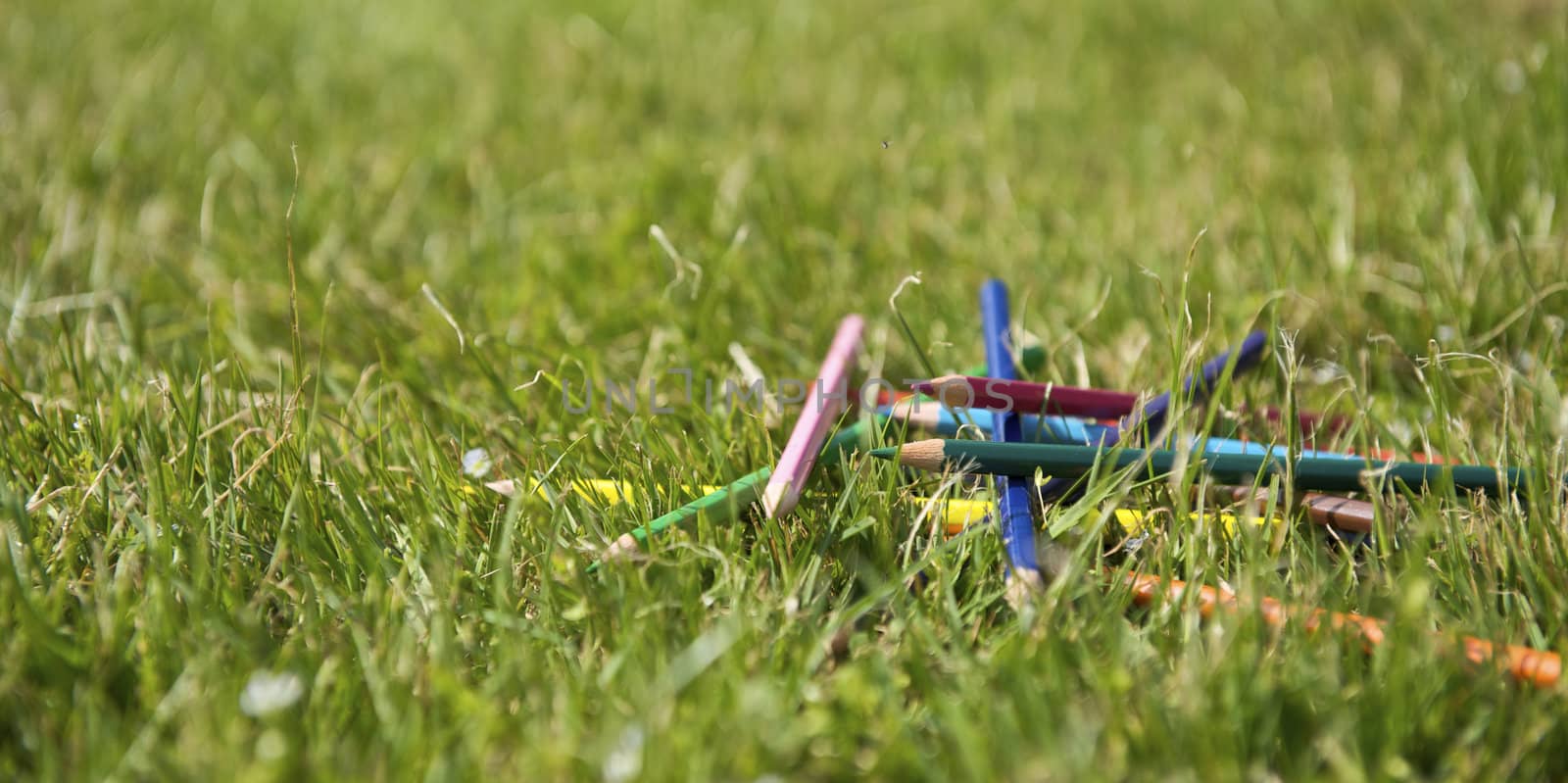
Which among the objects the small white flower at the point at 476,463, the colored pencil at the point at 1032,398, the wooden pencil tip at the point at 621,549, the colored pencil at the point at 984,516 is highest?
the colored pencil at the point at 1032,398

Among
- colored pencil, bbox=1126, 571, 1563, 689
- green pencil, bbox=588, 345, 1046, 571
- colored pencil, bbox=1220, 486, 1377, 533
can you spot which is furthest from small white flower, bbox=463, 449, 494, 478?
colored pencil, bbox=1220, 486, 1377, 533

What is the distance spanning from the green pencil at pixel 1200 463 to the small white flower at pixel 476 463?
1.73 feet

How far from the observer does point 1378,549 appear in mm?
1331

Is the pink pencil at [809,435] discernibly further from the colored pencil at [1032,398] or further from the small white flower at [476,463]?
the small white flower at [476,463]

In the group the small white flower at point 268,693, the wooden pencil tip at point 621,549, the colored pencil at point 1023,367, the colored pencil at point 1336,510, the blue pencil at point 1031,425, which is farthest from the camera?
the colored pencil at point 1023,367

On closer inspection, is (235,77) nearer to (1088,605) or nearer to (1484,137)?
(1088,605)

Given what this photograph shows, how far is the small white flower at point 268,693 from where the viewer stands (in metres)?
1.03

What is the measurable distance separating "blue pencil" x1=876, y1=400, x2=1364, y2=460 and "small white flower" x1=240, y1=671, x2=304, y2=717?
0.77 m

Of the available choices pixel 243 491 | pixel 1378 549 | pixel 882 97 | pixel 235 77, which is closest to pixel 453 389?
pixel 243 491

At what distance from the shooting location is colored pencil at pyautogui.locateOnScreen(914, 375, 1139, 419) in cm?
144

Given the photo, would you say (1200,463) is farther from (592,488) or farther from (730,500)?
(592,488)

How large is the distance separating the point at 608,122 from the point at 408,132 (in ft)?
1.66

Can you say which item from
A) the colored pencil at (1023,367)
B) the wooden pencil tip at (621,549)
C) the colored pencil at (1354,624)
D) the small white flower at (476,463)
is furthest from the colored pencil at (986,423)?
the small white flower at (476,463)

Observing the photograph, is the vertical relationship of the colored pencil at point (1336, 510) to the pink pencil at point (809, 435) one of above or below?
above
